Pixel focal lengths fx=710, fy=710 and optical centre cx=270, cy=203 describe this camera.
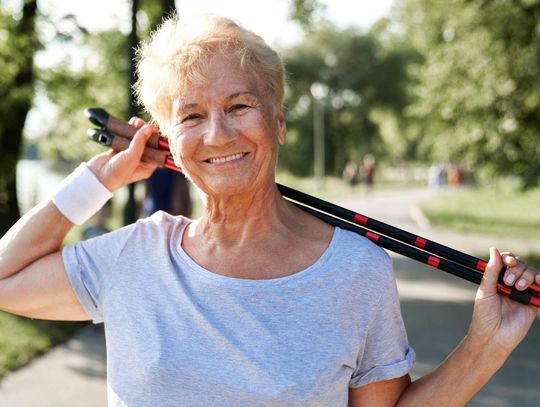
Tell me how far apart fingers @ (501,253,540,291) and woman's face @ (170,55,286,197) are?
0.62m

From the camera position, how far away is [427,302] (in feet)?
27.5

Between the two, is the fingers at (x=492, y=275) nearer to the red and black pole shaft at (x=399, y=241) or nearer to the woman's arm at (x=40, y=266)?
the red and black pole shaft at (x=399, y=241)

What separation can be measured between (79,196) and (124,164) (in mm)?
153

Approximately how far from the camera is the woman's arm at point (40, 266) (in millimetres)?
1880

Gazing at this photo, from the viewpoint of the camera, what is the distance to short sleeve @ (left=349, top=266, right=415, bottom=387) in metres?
1.63

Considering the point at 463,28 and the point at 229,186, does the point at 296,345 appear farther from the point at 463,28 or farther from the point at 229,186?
the point at 463,28

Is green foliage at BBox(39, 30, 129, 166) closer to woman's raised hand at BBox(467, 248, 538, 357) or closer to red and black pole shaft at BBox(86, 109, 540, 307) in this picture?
red and black pole shaft at BBox(86, 109, 540, 307)

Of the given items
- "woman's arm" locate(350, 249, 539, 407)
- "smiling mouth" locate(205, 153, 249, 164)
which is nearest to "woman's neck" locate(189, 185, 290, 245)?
"smiling mouth" locate(205, 153, 249, 164)

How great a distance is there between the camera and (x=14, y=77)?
27.2ft

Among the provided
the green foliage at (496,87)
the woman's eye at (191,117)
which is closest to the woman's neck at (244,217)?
the woman's eye at (191,117)

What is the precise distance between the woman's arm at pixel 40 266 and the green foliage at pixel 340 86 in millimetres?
46438

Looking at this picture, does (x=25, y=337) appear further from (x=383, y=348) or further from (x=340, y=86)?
Result: (x=340, y=86)

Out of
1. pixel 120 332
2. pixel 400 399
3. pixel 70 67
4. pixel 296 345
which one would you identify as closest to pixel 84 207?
pixel 120 332

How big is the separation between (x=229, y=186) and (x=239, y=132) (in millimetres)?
135
